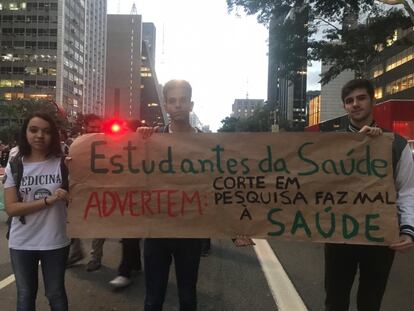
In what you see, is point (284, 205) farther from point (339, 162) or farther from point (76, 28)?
point (76, 28)

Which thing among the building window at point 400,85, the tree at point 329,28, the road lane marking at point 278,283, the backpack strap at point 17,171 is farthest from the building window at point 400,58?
the backpack strap at point 17,171

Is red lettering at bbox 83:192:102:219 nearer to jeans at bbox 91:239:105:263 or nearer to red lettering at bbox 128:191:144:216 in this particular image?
red lettering at bbox 128:191:144:216

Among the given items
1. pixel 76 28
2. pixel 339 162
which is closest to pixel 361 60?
pixel 339 162

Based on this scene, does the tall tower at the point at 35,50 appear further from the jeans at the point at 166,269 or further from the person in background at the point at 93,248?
the jeans at the point at 166,269

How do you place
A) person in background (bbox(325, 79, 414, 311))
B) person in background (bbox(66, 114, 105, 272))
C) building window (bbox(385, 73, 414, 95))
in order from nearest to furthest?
person in background (bbox(325, 79, 414, 311))
person in background (bbox(66, 114, 105, 272))
building window (bbox(385, 73, 414, 95))

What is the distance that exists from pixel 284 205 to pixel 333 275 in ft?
1.85

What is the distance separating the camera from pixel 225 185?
→ 3.80m

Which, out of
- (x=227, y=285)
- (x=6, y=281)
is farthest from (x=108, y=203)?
(x=6, y=281)

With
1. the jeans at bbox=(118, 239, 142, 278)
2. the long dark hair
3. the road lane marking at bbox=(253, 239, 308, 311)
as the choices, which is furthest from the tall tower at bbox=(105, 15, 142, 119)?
the long dark hair

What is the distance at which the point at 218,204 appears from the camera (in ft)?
12.4

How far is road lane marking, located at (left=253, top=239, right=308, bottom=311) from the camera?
17.8 feet

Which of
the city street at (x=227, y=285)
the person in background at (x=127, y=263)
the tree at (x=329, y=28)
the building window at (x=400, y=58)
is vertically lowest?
the city street at (x=227, y=285)

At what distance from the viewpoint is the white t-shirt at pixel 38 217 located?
11.7 feet

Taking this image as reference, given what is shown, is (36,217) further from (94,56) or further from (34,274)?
(94,56)
